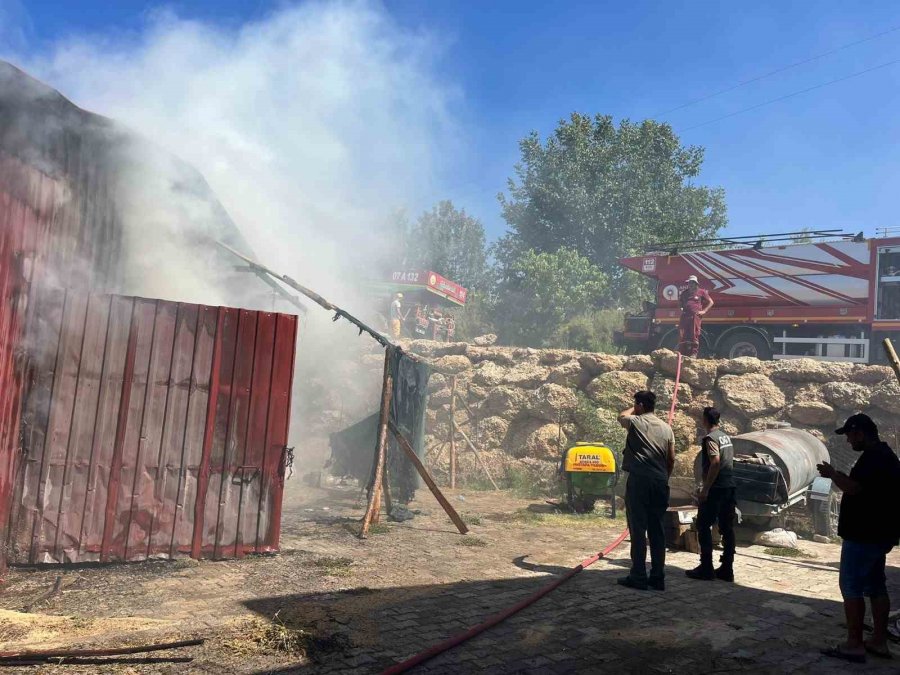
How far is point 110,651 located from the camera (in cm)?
371

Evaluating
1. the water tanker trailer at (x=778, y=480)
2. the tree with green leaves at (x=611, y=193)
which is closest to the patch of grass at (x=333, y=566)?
the water tanker trailer at (x=778, y=480)

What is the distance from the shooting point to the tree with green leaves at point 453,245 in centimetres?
5600

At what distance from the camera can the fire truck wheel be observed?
49.6ft

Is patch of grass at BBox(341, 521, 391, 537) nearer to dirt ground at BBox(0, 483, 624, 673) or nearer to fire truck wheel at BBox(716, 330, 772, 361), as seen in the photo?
dirt ground at BBox(0, 483, 624, 673)

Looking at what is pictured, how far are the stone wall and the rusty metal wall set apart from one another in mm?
5949

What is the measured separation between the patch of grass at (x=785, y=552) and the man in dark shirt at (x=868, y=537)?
3.54m

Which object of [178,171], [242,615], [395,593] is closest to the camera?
[242,615]

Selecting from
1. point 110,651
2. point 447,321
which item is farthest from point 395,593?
point 447,321

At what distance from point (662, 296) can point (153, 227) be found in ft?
40.5

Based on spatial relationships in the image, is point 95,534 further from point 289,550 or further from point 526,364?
point 526,364

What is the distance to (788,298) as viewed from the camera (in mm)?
14766

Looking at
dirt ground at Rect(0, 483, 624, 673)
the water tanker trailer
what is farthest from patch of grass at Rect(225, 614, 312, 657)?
the water tanker trailer

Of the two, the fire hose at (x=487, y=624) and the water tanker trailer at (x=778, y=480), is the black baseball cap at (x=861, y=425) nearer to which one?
the fire hose at (x=487, y=624)

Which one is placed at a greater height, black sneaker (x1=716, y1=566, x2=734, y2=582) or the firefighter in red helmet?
the firefighter in red helmet
